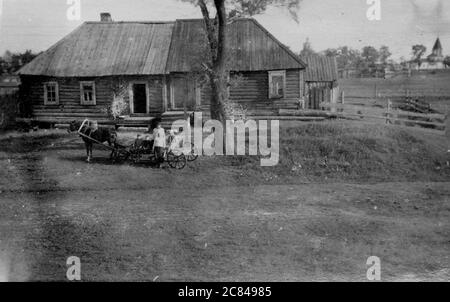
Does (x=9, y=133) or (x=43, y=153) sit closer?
(x=43, y=153)

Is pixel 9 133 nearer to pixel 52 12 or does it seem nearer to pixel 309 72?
pixel 52 12

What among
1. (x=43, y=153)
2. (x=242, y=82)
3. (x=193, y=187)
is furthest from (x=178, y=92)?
(x=193, y=187)

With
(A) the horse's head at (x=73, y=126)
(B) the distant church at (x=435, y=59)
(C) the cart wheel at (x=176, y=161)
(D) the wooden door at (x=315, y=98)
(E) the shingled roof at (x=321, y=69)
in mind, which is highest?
(E) the shingled roof at (x=321, y=69)

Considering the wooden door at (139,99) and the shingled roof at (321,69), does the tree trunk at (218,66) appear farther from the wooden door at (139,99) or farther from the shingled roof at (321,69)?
the shingled roof at (321,69)

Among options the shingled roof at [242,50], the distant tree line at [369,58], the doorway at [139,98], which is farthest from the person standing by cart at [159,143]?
the distant tree line at [369,58]

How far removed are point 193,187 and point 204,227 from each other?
330 centimetres

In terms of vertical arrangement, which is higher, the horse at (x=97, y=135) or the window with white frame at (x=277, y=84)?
the window with white frame at (x=277, y=84)

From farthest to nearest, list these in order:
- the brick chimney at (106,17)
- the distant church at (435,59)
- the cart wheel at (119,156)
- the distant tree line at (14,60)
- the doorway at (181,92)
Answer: the distant tree line at (14,60) → the brick chimney at (106,17) → the doorway at (181,92) → the cart wheel at (119,156) → the distant church at (435,59)

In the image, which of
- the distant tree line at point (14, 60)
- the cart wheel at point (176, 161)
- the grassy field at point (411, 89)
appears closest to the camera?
the cart wheel at point (176, 161)

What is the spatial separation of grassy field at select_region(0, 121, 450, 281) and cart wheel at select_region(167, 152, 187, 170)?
40 centimetres

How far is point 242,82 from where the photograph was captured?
2250 cm

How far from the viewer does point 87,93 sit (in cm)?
2270

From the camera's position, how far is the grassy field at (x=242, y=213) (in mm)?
7660

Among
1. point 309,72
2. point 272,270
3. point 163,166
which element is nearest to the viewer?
point 272,270
